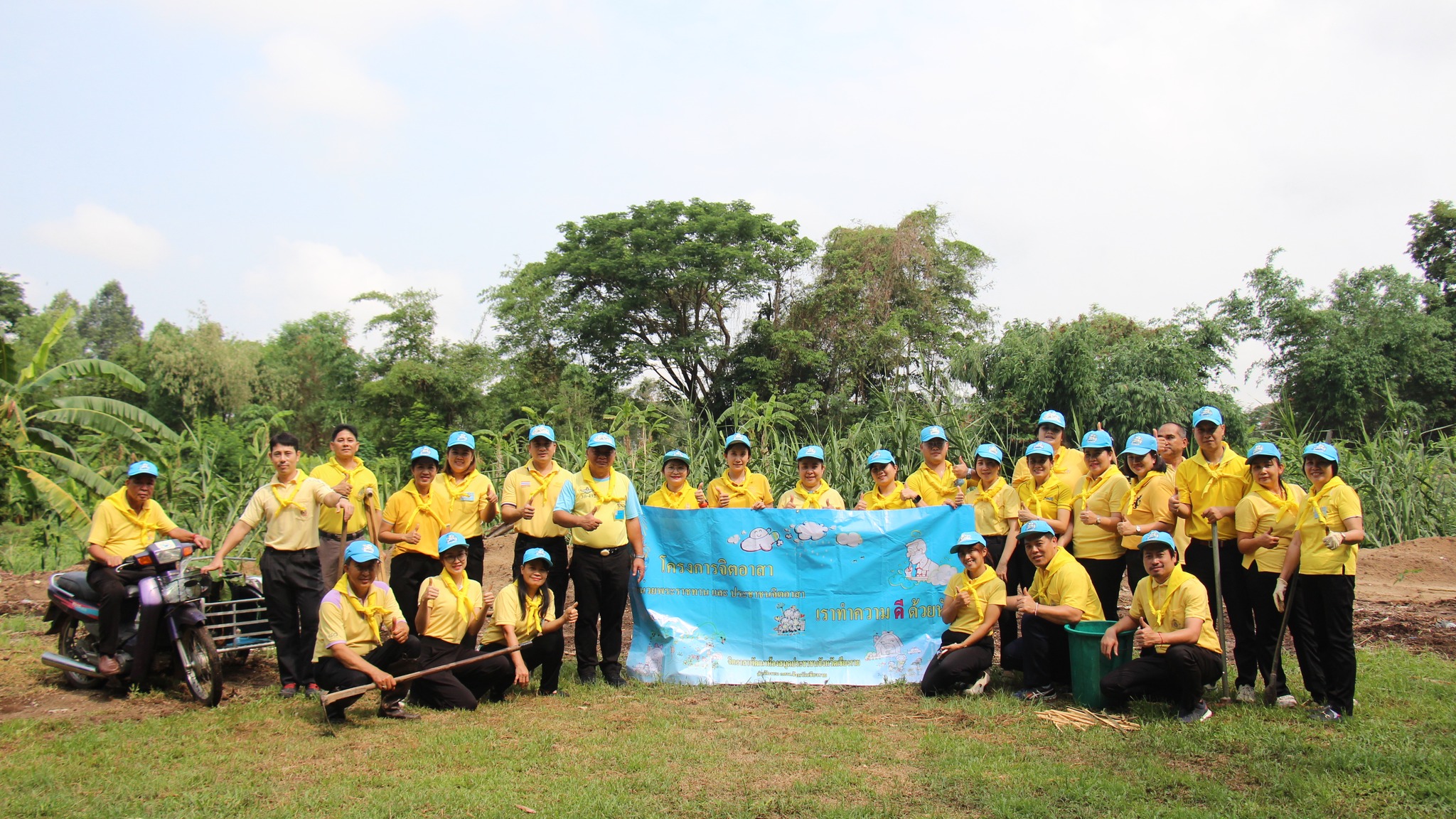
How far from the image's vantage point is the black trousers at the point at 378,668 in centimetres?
554

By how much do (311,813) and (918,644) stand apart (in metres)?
4.06

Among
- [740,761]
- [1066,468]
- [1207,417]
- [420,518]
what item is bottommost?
[740,761]

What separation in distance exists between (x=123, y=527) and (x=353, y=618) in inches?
77.1

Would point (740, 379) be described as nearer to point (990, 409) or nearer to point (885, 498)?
point (990, 409)

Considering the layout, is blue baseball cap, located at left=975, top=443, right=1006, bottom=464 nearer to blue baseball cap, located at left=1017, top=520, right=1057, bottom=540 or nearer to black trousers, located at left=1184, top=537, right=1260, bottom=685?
blue baseball cap, located at left=1017, top=520, right=1057, bottom=540

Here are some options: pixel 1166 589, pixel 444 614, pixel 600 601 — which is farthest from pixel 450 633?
pixel 1166 589

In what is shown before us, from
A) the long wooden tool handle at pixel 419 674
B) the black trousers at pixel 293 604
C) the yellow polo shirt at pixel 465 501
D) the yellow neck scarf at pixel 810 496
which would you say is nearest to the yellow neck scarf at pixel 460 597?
the long wooden tool handle at pixel 419 674

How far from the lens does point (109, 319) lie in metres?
69.9

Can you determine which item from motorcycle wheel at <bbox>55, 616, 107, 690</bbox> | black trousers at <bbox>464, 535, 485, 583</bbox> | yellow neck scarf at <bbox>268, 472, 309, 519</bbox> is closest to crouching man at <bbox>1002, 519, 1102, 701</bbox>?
black trousers at <bbox>464, 535, 485, 583</bbox>

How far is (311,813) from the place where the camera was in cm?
412

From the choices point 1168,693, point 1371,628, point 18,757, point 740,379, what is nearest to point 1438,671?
point 1371,628

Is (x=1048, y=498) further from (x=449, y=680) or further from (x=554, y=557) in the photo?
(x=449, y=680)

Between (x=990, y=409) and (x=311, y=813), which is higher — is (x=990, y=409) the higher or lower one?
the higher one

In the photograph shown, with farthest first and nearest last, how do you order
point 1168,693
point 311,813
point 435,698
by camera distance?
1. point 435,698
2. point 1168,693
3. point 311,813
